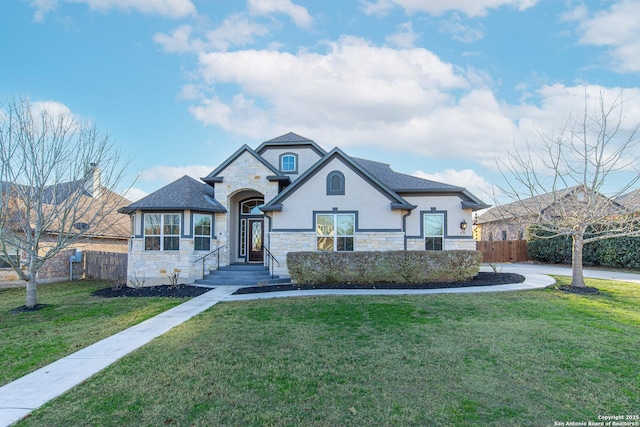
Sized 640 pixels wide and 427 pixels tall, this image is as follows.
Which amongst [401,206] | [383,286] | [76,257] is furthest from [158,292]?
[401,206]

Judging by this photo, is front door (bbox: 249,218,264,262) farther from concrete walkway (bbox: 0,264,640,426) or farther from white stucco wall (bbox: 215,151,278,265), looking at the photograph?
concrete walkway (bbox: 0,264,640,426)

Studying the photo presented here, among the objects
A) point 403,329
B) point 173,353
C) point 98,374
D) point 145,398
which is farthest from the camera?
point 403,329

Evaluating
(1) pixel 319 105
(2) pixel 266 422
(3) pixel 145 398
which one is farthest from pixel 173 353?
(1) pixel 319 105

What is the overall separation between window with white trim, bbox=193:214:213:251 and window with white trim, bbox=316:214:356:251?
4908mm

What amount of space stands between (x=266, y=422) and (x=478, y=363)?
10.5 ft

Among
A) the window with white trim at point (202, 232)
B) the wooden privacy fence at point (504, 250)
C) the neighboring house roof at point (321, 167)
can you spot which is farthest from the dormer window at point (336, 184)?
the wooden privacy fence at point (504, 250)

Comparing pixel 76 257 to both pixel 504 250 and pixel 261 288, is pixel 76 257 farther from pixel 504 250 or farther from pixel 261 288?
pixel 504 250

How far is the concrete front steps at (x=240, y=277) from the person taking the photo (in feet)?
45.9

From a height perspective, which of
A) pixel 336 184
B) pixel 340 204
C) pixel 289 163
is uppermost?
pixel 289 163

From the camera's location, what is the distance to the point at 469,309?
855 cm

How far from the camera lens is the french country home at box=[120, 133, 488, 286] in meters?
14.5

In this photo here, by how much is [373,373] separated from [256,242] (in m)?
13.3

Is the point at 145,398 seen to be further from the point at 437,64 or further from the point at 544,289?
the point at 437,64

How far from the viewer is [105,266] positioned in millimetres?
17703
